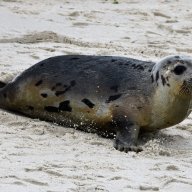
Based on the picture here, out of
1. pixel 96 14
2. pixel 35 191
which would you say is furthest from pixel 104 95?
pixel 96 14

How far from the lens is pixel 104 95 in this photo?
5.42 metres

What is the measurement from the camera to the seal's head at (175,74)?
5.19m

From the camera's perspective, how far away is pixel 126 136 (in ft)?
17.1

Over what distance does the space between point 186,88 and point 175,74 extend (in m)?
0.13

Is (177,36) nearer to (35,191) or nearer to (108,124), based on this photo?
(108,124)

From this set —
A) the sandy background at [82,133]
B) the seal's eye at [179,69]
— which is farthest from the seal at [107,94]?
the sandy background at [82,133]

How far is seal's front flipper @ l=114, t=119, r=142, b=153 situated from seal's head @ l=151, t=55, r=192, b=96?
1.07 feet

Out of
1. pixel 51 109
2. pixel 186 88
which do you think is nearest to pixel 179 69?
pixel 186 88

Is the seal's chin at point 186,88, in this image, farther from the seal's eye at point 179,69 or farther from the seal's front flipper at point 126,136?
the seal's front flipper at point 126,136

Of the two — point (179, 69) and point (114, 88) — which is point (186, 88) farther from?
point (114, 88)

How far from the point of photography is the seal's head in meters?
5.19

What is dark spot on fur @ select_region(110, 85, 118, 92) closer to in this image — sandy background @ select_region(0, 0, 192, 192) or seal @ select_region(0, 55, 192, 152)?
seal @ select_region(0, 55, 192, 152)

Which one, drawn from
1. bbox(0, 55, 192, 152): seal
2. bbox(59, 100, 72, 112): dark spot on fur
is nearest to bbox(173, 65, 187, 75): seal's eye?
bbox(0, 55, 192, 152): seal

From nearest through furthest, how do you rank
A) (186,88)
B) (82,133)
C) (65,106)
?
(186,88), (82,133), (65,106)
